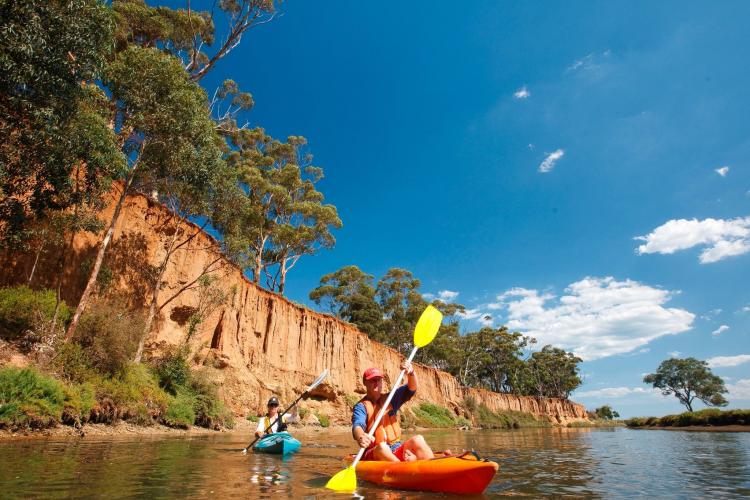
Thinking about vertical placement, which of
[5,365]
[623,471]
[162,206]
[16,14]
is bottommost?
[623,471]

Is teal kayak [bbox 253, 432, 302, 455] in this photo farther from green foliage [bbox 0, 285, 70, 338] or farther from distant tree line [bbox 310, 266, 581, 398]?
distant tree line [bbox 310, 266, 581, 398]

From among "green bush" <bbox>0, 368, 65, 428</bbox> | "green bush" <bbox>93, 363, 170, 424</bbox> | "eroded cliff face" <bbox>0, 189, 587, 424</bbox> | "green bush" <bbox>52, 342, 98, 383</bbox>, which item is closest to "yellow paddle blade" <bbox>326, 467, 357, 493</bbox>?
"green bush" <bbox>0, 368, 65, 428</bbox>

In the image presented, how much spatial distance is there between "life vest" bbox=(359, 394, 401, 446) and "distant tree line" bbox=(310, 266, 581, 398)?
39415 millimetres

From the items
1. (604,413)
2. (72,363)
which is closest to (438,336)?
(72,363)

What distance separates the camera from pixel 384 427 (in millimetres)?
6238

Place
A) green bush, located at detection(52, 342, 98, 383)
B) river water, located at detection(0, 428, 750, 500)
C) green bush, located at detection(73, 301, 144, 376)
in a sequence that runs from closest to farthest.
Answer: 1. river water, located at detection(0, 428, 750, 500)
2. green bush, located at detection(52, 342, 98, 383)
3. green bush, located at detection(73, 301, 144, 376)

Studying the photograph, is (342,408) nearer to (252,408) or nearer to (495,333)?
(252,408)

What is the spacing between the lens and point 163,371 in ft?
57.7

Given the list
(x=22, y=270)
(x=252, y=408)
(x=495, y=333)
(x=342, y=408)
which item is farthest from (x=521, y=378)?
(x=22, y=270)

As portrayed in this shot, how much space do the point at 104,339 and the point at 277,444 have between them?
780cm

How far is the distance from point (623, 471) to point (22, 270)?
18.7m

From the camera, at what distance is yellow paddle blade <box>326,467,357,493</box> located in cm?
527

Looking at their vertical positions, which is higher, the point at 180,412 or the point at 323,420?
the point at 180,412

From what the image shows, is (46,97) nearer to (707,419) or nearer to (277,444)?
(277,444)
